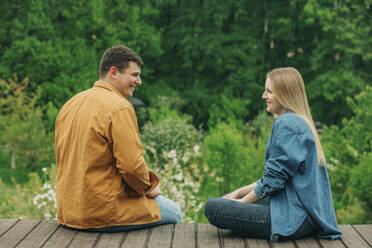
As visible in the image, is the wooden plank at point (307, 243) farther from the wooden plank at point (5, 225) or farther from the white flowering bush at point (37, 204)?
the white flowering bush at point (37, 204)

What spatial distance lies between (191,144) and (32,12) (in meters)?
7.64

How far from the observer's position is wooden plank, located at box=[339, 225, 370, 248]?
2.98 metres

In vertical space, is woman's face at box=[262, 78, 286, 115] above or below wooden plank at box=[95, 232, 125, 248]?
above

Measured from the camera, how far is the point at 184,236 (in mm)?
3119

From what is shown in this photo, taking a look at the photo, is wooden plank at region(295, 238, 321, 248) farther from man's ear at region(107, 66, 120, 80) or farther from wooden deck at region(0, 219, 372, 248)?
man's ear at region(107, 66, 120, 80)

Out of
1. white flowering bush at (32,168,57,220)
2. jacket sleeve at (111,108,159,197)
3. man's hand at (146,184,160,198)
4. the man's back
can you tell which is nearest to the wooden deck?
the man's back

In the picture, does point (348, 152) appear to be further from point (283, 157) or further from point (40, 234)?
point (40, 234)

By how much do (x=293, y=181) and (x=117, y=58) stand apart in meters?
1.41

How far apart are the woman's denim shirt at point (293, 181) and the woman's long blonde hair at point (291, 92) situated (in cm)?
6

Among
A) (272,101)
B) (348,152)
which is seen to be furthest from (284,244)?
(348,152)

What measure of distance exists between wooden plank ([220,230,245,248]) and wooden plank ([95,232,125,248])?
0.69m

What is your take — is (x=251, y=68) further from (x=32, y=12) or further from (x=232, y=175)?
(x=232, y=175)

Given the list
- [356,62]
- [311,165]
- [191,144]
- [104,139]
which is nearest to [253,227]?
[311,165]

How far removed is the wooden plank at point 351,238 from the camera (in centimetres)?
298
